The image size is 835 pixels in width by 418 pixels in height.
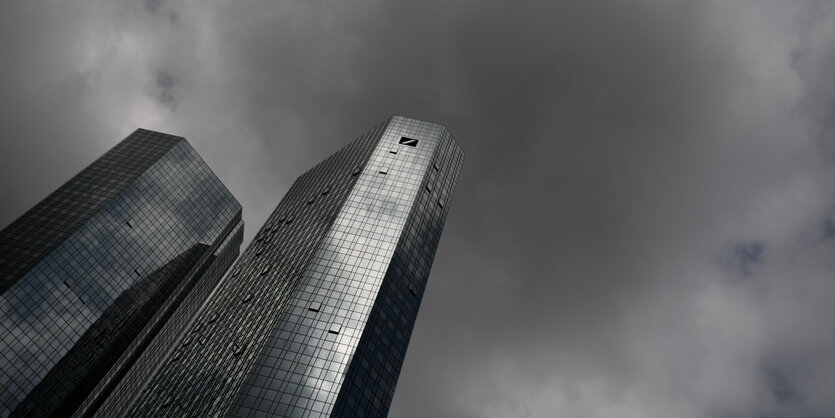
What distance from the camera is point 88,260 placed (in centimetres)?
15900

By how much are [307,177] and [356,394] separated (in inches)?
4137

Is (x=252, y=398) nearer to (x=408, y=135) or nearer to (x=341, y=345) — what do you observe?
(x=341, y=345)

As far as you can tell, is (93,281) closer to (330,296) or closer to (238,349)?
(238,349)

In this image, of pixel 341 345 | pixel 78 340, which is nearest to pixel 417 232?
pixel 341 345

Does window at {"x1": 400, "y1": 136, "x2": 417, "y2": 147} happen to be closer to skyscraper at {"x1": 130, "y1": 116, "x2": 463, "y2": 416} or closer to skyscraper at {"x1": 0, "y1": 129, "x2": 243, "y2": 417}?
skyscraper at {"x1": 130, "y1": 116, "x2": 463, "y2": 416}

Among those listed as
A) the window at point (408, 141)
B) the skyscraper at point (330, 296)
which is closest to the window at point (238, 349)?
the skyscraper at point (330, 296)

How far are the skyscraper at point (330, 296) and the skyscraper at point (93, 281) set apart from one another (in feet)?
61.7

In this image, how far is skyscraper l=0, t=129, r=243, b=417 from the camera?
451 feet

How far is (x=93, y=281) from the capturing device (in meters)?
159

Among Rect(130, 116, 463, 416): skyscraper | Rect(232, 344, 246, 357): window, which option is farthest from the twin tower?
Rect(232, 344, 246, 357): window

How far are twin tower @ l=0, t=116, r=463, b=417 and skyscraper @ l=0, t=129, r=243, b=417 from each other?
0.40m

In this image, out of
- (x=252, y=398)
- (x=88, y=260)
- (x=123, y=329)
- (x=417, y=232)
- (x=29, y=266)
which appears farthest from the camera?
(x=123, y=329)

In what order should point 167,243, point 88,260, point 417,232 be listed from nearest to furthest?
point 417,232 → point 88,260 → point 167,243

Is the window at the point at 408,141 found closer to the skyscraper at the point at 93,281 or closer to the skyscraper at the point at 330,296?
the skyscraper at the point at 330,296
